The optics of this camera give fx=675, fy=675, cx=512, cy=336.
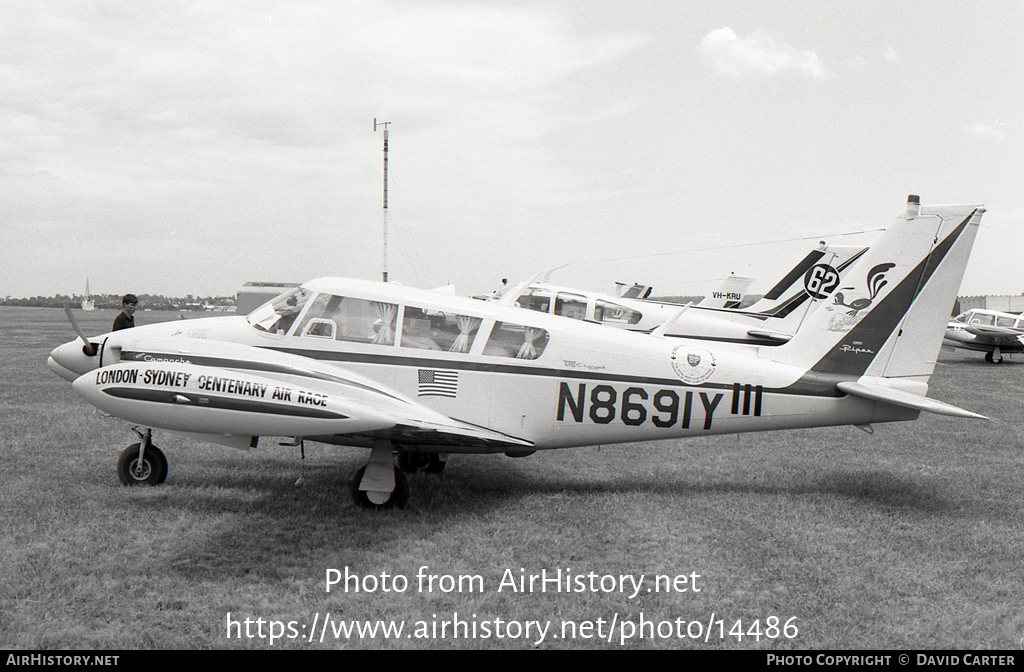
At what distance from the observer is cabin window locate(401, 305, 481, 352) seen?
682 cm

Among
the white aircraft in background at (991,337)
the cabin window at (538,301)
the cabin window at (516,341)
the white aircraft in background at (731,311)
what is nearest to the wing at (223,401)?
the cabin window at (516,341)

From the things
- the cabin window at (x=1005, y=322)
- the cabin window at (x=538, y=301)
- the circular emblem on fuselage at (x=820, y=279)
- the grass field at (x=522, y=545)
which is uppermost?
the circular emblem on fuselage at (x=820, y=279)

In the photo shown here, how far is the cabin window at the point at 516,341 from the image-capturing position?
22.5ft

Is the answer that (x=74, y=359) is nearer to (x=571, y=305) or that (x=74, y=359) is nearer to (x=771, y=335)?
(x=571, y=305)

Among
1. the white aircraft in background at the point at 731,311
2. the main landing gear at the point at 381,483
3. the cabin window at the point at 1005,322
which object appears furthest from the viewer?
the cabin window at the point at 1005,322

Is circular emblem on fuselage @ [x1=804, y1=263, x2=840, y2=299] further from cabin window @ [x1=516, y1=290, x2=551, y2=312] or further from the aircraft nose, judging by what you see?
the aircraft nose

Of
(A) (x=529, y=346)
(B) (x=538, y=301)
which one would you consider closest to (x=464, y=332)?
(A) (x=529, y=346)

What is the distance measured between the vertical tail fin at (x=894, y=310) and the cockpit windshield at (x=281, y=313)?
5.30m

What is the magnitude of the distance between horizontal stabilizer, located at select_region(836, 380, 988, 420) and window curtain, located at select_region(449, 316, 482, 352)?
3901mm

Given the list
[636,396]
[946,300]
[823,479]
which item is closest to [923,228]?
[946,300]

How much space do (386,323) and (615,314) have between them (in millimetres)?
9471

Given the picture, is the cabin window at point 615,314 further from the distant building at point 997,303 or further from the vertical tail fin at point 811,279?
the distant building at point 997,303

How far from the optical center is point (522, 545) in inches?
221
